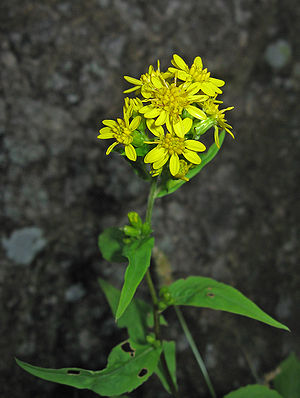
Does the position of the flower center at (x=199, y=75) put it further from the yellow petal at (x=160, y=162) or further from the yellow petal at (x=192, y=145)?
the yellow petal at (x=160, y=162)

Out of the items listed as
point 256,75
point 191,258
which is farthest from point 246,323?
point 256,75

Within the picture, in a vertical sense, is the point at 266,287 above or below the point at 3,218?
below

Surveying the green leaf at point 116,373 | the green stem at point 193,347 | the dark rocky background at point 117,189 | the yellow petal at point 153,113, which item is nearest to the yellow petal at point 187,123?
the yellow petal at point 153,113

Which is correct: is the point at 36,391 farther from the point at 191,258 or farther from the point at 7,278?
the point at 191,258

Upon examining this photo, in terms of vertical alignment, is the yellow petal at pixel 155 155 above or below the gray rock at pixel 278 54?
below

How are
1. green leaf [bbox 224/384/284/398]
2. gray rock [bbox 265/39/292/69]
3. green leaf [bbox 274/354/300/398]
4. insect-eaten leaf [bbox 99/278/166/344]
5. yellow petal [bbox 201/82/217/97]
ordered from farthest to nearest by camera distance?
gray rock [bbox 265/39/292/69] → green leaf [bbox 274/354/300/398] → green leaf [bbox 224/384/284/398] → insect-eaten leaf [bbox 99/278/166/344] → yellow petal [bbox 201/82/217/97]

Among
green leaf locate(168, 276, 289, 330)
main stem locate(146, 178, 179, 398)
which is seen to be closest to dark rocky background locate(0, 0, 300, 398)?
main stem locate(146, 178, 179, 398)

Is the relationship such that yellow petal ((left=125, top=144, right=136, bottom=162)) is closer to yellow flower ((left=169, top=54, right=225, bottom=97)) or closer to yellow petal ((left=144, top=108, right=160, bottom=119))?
yellow petal ((left=144, top=108, right=160, bottom=119))
